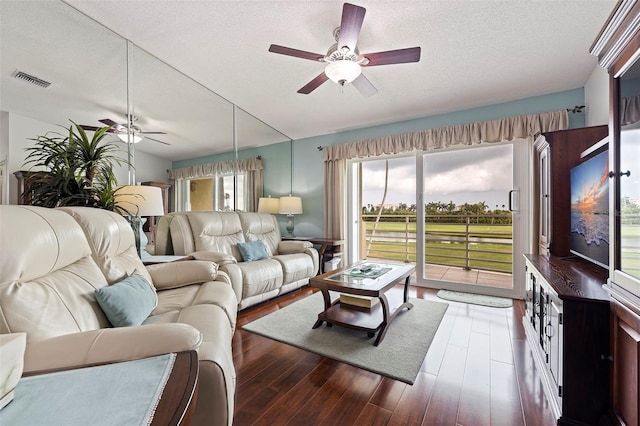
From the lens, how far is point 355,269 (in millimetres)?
2740

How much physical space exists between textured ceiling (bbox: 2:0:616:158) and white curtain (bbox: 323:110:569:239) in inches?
12.7

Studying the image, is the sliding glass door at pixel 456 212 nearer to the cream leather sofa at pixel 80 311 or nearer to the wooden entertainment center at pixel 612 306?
the wooden entertainment center at pixel 612 306

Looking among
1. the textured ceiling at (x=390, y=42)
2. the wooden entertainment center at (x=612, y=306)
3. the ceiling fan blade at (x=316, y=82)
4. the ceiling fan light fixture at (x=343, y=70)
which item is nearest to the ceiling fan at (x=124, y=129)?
the textured ceiling at (x=390, y=42)

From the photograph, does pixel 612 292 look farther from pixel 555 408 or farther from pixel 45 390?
pixel 45 390

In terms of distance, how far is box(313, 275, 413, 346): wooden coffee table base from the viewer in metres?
2.16

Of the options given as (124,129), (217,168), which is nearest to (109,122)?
(124,129)

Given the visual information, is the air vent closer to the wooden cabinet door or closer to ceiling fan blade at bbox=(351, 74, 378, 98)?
ceiling fan blade at bbox=(351, 74, 378, 98)

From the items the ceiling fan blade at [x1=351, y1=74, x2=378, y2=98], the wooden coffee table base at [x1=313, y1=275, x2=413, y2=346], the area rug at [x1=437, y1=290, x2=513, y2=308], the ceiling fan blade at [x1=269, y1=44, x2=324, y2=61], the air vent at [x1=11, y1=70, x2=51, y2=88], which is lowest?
the area rug at [x1=437, y1=290, x2=513, y2=308]

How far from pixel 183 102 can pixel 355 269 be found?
2.68 m

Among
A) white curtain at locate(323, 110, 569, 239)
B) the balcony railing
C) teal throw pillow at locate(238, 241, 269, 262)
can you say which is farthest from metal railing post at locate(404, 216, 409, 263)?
teal throw pillow at locate(238, 241, 269, 262)

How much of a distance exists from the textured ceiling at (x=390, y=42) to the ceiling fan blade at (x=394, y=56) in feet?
0.73

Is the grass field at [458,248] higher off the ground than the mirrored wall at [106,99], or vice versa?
the mirrored wall at [106,99]

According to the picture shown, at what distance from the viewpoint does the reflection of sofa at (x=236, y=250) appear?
2.80 metres

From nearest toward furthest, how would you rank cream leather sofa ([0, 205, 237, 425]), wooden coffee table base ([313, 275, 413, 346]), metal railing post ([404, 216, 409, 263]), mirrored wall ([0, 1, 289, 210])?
cream leather sofa ([0, 205, 237, 425]) < mirrored wall ([0, 1, 289, 210]) < wooden coffee table base ([313, 275, 413, 346]) < metal railing post ([404, 216, 409, 263])
